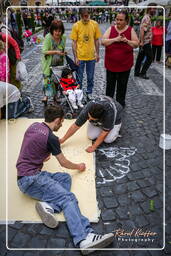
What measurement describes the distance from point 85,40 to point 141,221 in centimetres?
387

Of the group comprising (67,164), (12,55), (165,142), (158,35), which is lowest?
(165,142)

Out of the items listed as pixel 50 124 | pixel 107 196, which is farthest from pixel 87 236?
pixel 50 124

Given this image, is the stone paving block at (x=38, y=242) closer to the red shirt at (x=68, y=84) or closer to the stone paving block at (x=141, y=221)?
the stone paving block at (x=141, y=221)

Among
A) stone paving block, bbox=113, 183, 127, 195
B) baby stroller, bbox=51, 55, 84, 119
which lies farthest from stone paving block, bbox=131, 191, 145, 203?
baby stroller, bbox=51, 55, 84, 119

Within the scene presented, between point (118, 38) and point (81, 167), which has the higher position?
point (118, 38)

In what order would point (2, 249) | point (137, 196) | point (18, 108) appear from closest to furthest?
1. point (2, 249)
2. point (137, 196)
3. point (18, 108)

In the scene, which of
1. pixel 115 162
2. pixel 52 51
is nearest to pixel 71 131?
pixel 115 162

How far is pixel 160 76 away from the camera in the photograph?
7832mm

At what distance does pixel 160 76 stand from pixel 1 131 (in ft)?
18.8

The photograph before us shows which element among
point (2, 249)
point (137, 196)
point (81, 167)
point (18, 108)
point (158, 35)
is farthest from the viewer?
point (158, 35)

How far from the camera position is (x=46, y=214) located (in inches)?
97.2

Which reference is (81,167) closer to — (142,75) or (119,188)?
(119,188)

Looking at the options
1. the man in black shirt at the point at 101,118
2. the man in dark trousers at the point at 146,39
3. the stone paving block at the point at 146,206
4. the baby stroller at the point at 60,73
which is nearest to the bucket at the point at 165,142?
the man in black shirt at the point at 101,118

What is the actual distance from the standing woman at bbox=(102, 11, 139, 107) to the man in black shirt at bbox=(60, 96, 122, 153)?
1.26 meters
